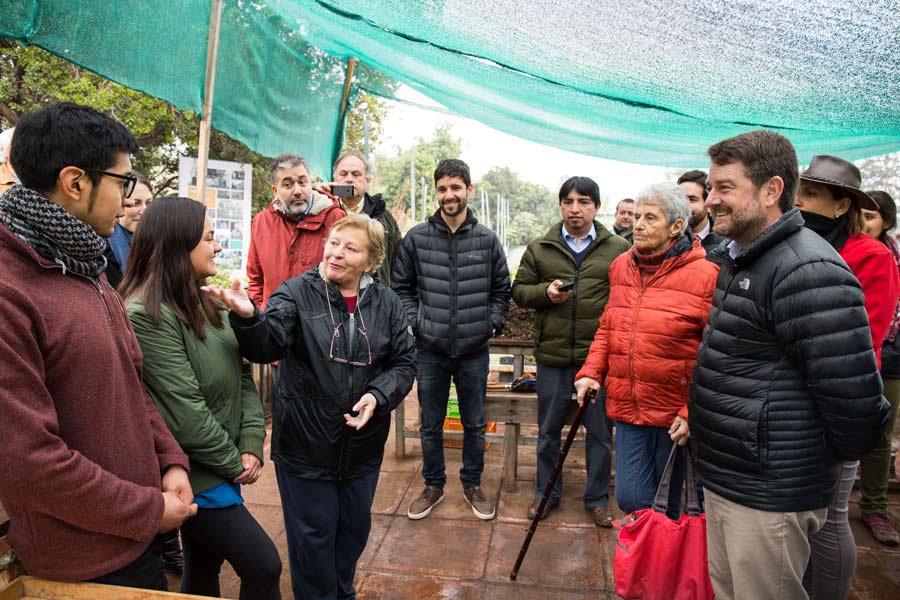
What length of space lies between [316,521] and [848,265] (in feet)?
7.71

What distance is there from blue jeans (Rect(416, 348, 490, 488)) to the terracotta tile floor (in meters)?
0.26


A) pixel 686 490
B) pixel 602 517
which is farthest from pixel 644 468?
pixel 602 517

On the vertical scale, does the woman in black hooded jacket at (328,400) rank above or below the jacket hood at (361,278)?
below

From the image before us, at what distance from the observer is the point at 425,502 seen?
357cm

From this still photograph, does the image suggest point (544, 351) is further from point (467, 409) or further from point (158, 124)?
point (158, 124)

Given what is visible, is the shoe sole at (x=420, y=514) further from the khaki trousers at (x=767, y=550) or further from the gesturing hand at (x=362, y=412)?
the khaki trousers at (x=767, y=550)

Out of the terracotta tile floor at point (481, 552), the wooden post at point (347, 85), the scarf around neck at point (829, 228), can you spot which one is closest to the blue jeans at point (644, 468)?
the terracotta tile floor at point (481, 552)

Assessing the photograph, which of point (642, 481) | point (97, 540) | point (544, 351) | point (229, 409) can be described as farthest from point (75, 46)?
point (642, 481)

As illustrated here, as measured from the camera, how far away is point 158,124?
8750 mm

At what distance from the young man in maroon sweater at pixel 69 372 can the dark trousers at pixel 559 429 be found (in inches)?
99.9

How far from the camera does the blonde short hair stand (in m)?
2.32

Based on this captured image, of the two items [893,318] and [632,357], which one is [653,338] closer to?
[632,357]

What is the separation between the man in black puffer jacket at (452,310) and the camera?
349 cm

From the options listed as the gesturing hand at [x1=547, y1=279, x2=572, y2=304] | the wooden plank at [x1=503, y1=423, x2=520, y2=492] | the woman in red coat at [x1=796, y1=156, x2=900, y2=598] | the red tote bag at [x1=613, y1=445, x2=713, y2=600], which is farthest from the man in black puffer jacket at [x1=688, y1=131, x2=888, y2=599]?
the wooden plank at [x1=503, y1=423, x2=520, y2=492]
